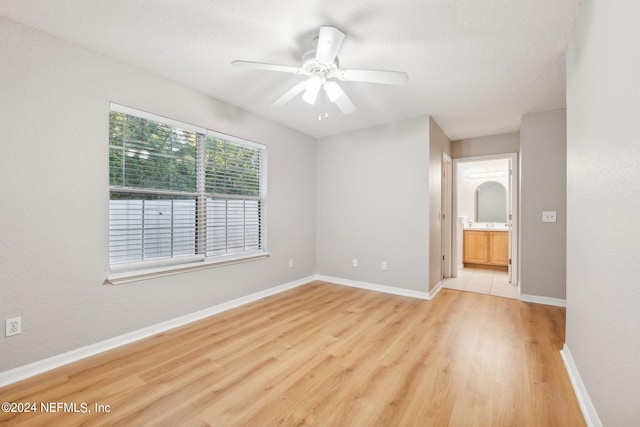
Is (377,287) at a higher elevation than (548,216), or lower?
lower

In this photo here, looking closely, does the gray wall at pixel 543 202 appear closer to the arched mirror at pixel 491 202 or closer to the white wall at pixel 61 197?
the arched mirror at pixel 491 202

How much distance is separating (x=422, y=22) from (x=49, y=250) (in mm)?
3194

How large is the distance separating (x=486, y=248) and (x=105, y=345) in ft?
20.9

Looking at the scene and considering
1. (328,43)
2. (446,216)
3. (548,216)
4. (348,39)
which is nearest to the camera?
(328,43)

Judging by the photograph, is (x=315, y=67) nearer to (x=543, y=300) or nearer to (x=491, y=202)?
(x=543, y=300)

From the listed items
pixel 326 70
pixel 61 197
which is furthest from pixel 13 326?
pixel 326 70

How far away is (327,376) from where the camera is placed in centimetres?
197

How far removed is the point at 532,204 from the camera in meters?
3.64

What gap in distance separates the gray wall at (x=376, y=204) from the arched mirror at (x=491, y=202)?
3632 millimetres

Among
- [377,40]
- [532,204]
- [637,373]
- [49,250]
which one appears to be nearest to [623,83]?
[637,373]

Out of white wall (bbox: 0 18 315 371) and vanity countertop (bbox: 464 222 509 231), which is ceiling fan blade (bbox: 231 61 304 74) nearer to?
white wall (bbox: 0 18 315 371)

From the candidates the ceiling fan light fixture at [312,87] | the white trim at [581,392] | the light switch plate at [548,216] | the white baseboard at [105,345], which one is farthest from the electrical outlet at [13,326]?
the light switch plate at [548,216]

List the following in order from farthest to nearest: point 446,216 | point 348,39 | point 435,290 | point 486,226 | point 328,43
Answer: point 486,226 → point 446,216 → point 435,290 → point 348,39 → point 328,43

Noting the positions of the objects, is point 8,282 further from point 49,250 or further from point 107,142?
point 107,142
